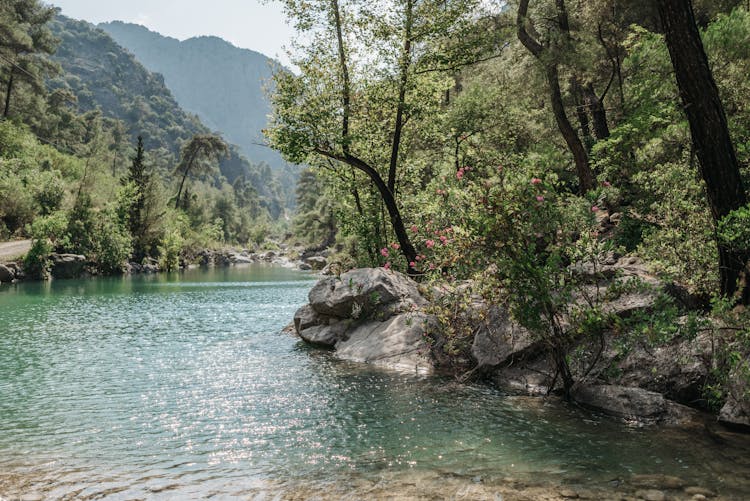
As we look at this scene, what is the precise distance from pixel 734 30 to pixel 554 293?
959cm

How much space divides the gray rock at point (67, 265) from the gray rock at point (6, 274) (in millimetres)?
4401

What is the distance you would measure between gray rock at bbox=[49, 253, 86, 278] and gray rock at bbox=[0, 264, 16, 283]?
4.40 metres

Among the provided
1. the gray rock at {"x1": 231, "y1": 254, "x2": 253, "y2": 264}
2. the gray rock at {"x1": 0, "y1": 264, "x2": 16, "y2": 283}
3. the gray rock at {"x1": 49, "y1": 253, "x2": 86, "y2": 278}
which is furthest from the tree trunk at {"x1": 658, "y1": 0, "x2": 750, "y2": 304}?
the gray rock at {"x1": 231, "y1": 254, "x2": 253, "y2": 264}

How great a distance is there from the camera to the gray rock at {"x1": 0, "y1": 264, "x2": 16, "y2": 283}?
39.4 meters

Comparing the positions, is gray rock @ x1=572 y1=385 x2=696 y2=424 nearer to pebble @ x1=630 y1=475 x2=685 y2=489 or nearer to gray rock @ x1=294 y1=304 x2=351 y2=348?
pebble @ x1=630 y1=475 x2=685 y2=489

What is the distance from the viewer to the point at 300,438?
8.51 metres

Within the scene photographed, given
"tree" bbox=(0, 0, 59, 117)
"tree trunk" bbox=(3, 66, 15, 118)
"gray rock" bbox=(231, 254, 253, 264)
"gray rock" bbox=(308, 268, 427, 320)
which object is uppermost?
"tree" bbox=(0, 0, 59, 117)

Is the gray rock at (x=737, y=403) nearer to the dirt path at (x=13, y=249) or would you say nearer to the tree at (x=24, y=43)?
the dirt path at (x=13, y=249)

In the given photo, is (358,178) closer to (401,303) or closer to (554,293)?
(401,303)

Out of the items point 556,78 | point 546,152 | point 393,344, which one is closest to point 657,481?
point 393,344

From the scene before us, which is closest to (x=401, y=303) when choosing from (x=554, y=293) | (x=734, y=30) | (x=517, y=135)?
(x=554, y=293)

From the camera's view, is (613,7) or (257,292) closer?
(613,7)

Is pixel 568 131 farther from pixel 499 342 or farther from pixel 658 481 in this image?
pixel 658 481

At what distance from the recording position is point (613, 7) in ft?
68.0
